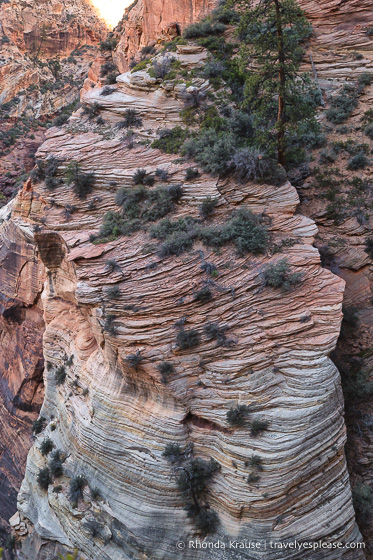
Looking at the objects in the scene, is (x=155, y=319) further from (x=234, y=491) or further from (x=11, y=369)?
(x=11, y=369)

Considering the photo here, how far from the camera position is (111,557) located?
12141 mm

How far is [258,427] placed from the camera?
10766 mm

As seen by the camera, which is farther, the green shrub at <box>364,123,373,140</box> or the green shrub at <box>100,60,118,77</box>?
the green shrub at <box>100,60,118,77</box>

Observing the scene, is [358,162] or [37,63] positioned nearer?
[358,162]

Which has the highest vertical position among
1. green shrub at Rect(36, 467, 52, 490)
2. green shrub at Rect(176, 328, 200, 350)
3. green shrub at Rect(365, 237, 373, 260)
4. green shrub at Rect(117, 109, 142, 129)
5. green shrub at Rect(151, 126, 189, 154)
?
green shrub at Rect(117, 109, 142, 129)

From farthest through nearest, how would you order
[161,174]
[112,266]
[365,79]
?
[365,79], [161,174], [112,266]

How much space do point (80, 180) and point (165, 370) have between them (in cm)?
831

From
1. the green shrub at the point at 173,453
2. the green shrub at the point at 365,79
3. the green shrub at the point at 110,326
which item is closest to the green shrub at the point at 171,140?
the green shrub at the point at 110,326

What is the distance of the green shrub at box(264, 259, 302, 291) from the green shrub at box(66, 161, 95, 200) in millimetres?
7845

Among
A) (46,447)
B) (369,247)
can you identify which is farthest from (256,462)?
(369,247)

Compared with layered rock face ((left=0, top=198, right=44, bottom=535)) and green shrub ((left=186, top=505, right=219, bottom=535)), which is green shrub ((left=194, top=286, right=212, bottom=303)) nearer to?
green shrub ((left=186, top=505, right=219, bottom=535))

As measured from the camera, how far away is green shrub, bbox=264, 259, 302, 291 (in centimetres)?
1216

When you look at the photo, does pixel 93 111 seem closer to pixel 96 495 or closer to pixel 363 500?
pixel 96 495

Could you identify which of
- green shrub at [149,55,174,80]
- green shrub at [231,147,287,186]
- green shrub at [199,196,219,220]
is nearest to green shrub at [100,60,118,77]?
green shrub at [149,55,174,80]
